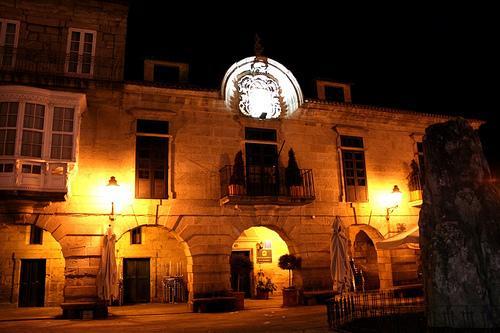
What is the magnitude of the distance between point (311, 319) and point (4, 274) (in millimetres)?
14488

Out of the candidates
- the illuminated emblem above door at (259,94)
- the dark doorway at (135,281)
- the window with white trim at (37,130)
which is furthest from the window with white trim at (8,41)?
the dark doorway at (135,281)

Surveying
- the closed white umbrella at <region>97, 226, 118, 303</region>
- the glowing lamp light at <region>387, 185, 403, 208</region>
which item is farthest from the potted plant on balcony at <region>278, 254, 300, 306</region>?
the closed white umbrella at <region>97, 226, 118, 303</region>

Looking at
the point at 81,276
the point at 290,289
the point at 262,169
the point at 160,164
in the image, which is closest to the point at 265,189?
the point at 262,169

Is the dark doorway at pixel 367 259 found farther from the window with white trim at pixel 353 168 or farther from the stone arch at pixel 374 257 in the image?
the window with white trim at pixel 353 168

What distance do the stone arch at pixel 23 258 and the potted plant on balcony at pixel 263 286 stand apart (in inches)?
353

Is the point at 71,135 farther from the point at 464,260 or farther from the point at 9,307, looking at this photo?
the point at 464,260

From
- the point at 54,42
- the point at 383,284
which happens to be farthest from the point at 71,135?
the point at 383,284

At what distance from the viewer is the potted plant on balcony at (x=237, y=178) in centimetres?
1591

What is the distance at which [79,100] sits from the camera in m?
14.8

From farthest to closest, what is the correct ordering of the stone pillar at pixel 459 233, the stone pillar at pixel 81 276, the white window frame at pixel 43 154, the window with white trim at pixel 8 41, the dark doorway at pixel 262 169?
the dark doorway at pixel 262 169, the window with white trim at pixel 8 41, the stone pillar at pixel 81 276, the white window frame at pixel 43 154, the stone pillar at pixel 459 233

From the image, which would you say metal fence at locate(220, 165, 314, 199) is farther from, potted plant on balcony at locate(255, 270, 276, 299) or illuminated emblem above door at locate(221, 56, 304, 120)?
potted plant on balcony at locate(255, 270, 276, 299)

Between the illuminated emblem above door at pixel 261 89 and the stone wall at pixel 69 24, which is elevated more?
the stone wall at pixel 69 24

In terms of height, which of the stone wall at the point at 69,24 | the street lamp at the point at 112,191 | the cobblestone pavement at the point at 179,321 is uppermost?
the stone wall at the point at 69,24

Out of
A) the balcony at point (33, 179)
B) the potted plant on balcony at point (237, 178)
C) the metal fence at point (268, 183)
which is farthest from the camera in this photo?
the metal fence at point (268, 183)
